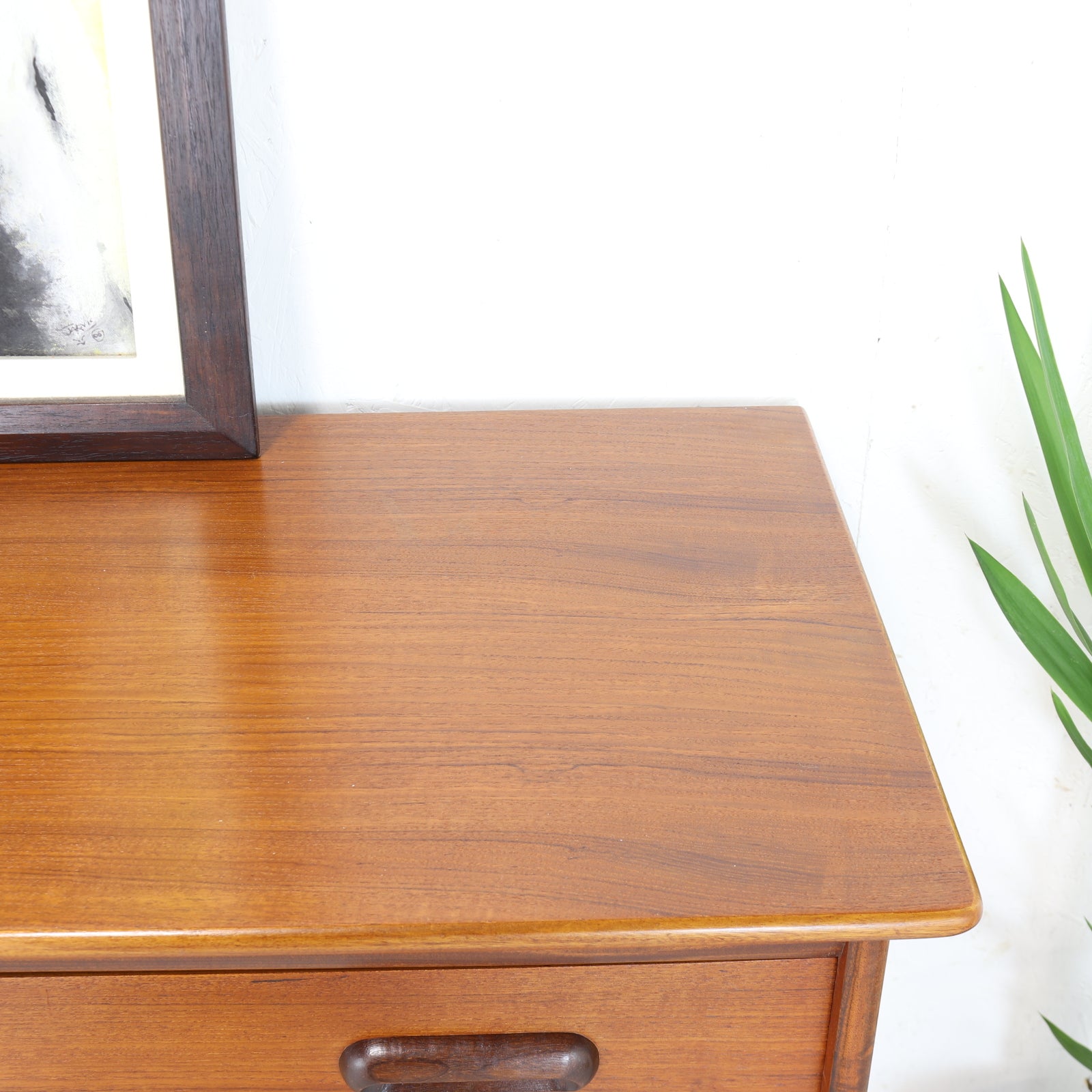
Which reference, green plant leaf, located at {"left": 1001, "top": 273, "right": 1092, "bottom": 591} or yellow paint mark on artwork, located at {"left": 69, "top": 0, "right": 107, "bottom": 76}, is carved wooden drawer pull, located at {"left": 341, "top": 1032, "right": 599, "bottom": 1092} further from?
yellow paint mark on artwork, located at {"left": 69, "top": 0, "right": 107, "bottom": 76}

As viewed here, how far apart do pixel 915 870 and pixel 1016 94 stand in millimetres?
656

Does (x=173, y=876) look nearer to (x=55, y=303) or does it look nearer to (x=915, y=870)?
(x=915, y=870)

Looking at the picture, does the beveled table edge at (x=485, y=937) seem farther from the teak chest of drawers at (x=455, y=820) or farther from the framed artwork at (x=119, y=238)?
the framed artwork at (x=119, y=238)

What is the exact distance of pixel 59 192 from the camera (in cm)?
78

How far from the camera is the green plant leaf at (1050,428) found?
0.82 meters

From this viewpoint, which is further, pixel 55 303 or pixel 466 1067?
pixel 55 303

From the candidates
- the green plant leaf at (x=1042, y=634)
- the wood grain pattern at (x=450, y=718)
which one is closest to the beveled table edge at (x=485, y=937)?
the wood grain pattern at (x=450, y=718)

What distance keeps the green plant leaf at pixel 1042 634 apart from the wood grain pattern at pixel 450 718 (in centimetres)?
19

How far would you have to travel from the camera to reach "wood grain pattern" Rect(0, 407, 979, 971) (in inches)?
18.6

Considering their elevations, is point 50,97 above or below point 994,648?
above

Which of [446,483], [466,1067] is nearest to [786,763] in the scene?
[466,1067]

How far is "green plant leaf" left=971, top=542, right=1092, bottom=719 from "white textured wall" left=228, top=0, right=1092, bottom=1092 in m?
0.15

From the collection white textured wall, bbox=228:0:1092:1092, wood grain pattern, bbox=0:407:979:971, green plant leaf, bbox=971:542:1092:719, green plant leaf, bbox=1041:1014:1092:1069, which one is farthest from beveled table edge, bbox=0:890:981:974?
green plant leaf, bbox=1041:1014:1092:1069

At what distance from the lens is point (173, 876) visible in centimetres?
48
